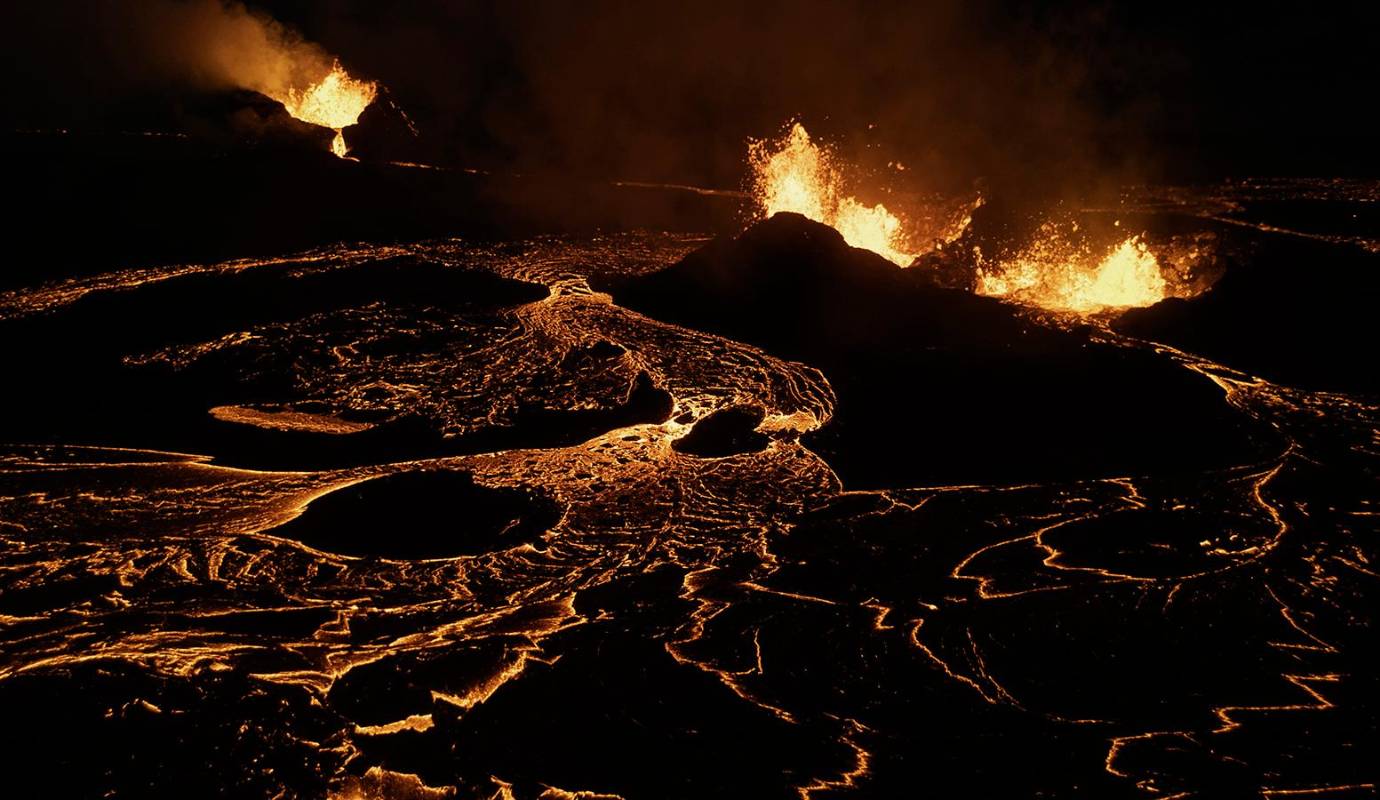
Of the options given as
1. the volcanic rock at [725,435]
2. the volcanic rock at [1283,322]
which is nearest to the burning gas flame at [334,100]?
the volcanic rock at [725,435]

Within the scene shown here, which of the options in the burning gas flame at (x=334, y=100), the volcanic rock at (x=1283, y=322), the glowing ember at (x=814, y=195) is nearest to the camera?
the volcanic rock at (x=1283, y=322)

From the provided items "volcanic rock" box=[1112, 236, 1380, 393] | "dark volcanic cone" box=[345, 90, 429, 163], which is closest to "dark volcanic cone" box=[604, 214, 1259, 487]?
"volcanic rock" box=[1112, 236, 1380, 393]

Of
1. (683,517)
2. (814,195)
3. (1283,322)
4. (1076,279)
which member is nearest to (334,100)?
(814,195)

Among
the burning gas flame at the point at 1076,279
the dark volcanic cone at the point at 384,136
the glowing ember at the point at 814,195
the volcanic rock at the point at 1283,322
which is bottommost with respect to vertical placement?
the volcanic rock at the point at 1283,322

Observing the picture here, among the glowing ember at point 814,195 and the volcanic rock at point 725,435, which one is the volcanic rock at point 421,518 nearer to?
the volcanic rock at point 725,435

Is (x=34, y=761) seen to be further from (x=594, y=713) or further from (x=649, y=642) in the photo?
(x=649, y=642)

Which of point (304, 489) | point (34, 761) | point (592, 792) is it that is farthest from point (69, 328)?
point (592, 792)
